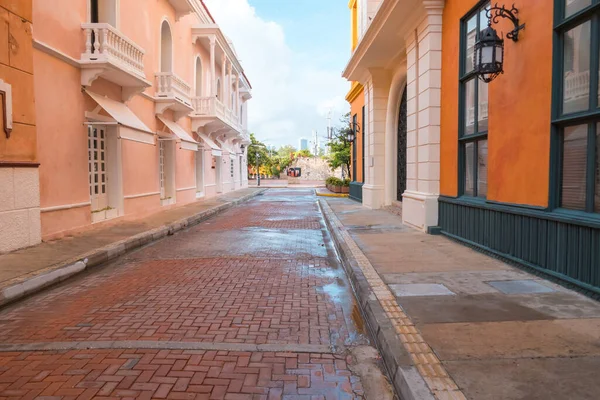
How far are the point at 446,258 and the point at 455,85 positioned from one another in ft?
12.0

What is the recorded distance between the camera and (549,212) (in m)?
5.47

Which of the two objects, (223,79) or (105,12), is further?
(223,79)

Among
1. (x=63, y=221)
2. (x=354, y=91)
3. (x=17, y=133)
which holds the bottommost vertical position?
(x=63, y=221)

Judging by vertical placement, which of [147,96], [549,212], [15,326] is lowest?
[15,326]

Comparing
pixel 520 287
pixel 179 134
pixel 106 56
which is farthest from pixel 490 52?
pixel 179 134

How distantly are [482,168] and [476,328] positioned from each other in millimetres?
4489

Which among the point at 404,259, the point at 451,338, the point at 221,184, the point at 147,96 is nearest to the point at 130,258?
the point at 404,259

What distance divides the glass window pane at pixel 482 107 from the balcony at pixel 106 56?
8.18m

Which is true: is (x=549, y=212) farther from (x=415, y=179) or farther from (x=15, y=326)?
(x=15, y=326)

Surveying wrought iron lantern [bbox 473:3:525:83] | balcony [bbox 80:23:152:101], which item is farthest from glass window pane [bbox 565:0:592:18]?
balcony [bbox 80:23:152:101]

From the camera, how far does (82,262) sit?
7035 mm

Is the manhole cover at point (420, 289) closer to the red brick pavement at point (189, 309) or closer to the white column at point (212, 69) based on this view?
the red brick pavement at point (189, 309)

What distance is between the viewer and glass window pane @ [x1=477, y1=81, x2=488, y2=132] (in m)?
7.52

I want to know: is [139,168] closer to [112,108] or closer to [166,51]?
[112,108]
